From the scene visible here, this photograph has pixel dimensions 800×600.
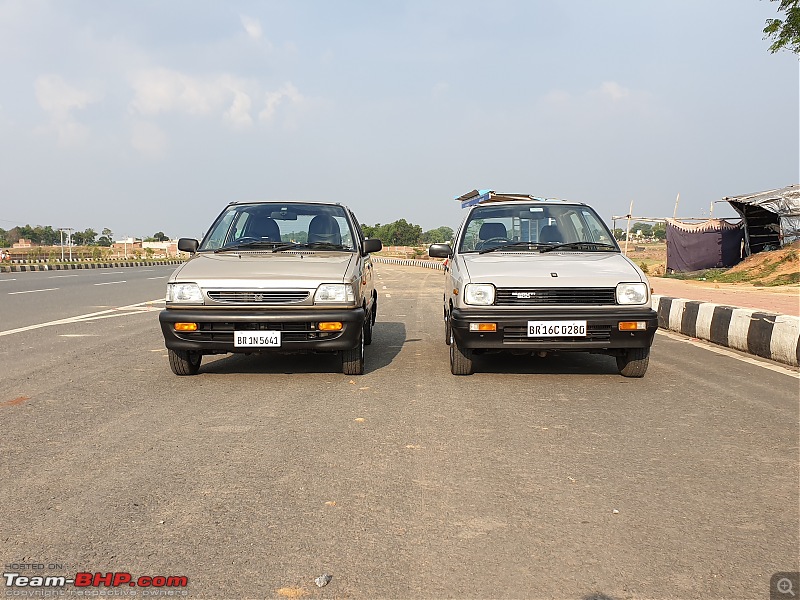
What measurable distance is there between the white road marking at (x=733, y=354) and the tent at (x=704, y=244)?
17157mm

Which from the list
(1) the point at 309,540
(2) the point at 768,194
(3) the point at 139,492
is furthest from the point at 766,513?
(2) the point at 768,194

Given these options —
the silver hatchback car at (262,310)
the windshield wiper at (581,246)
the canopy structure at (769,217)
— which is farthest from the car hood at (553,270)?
the canopy structure at (769,217)

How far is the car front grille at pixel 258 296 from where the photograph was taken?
5676 millimetres

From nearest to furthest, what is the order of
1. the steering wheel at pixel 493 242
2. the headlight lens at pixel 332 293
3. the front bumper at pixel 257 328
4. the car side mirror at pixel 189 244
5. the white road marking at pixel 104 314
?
the front bumper at pixel 257 328
the headlight lens at pixel 332 293
the steering wheel at pixel 493 242
the car side mirror at pixel 189 244
the white road marking at pixel 104 314

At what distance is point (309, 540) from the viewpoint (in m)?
2.71

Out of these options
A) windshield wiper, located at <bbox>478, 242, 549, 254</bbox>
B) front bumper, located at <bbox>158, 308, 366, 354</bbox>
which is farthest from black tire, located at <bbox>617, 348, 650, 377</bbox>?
front bumper, located at <bbox>158, 308, 366, 354</bbox>

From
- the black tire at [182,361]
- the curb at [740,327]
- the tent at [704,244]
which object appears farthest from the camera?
the tent at [704,244]

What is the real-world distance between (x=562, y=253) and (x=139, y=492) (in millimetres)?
4625

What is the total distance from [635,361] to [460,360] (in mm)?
1602

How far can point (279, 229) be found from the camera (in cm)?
721

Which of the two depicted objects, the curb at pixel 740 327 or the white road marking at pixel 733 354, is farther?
the curb at pixel 740 327

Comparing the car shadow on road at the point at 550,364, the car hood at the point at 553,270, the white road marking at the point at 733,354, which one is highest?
the car hood at the point at 553,270

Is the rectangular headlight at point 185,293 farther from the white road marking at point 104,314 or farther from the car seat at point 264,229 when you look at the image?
the white road marking at point 104,314

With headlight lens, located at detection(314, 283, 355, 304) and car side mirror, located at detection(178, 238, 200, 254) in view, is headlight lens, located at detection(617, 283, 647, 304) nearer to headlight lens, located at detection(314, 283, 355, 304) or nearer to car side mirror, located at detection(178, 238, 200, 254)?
headlight lens, located at detection(314, 283, 355, 304)
